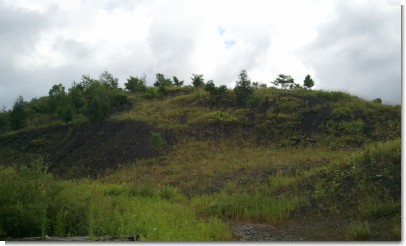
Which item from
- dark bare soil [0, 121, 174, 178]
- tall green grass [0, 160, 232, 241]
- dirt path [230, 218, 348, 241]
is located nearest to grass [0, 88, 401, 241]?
tall green grass [0, 160, 232, 241]

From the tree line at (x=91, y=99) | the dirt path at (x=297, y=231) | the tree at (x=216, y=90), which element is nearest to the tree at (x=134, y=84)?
the tree line at (x=91, y=99)

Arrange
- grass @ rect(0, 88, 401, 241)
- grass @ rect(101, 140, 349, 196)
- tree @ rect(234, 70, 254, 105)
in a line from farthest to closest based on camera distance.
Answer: tree @ rect(234, 70, 254, 105) → grass @ rect(101, 140, 349, 196) → grass @ rect(0, 88, 401, 241)

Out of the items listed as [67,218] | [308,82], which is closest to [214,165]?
[67,218]

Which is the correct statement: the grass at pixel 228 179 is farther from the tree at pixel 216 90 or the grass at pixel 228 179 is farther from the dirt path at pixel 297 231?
the tree at pixel 216 90

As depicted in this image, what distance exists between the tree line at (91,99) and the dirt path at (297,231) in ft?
62.6

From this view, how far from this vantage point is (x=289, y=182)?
575 inches

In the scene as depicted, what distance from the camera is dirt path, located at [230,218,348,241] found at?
943cm

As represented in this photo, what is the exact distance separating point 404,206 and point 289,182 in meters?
6.56

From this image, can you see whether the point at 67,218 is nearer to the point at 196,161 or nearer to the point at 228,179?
the point at 228,179

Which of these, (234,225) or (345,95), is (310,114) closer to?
(345,95)

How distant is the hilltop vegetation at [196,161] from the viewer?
29.2ft

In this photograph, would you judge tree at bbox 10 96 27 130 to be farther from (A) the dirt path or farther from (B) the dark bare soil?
(A) the dirt path

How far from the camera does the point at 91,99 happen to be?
3297 cm

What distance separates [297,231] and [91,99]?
2533 cm
